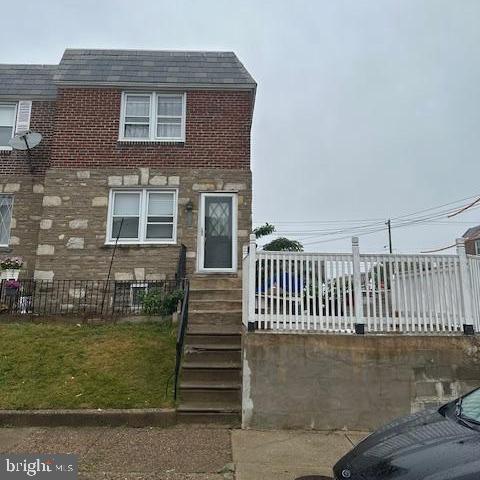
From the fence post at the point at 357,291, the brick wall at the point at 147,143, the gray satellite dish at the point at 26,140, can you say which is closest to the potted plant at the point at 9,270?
the brick wall at the point at 147,143

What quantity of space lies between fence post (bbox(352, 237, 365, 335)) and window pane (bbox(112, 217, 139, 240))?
6805mm

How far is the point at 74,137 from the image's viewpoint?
12969 mm

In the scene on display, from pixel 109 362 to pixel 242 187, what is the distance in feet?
20.4

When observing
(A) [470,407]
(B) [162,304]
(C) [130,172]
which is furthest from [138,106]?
(A) [470,407]

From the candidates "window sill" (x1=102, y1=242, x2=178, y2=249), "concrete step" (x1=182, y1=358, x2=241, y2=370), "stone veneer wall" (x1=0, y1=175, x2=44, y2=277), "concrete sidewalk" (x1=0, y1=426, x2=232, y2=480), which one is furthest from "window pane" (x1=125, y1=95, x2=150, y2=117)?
"concrete sidewalk" (x1=0, y1=426, x2=232, y2=480)

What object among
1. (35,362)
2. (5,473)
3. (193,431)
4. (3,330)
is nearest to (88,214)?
(3,330)

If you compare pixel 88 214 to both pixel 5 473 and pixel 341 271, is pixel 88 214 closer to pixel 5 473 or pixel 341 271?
pixel 341 271

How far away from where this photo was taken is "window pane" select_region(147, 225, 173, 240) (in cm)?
1258

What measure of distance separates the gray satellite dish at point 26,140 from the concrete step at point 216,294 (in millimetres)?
6518

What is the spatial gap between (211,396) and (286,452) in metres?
1.70

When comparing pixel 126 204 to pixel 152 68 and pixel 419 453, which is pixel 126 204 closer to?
pixel 152 68

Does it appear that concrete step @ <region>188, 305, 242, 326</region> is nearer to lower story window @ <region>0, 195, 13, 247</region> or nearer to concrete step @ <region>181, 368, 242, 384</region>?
concrete step @ <region>181, 368, 242, 384</region>

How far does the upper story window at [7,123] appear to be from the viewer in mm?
13707

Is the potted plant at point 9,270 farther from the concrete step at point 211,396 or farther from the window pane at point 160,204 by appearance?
the concrete step at point 211,396
